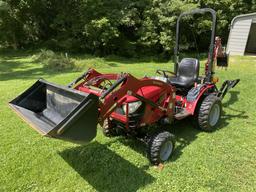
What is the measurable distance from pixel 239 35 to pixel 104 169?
13434 millimetres

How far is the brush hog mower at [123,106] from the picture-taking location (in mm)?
2674

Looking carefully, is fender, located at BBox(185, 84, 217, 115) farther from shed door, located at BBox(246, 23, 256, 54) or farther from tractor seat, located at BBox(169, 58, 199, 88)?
shed door, located at BBox(246, 23, 256, 54)

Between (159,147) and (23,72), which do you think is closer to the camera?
(159,147)

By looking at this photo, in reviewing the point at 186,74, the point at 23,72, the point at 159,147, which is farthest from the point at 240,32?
the point at 159,147

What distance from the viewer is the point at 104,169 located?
3400mm

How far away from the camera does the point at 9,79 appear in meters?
9.20

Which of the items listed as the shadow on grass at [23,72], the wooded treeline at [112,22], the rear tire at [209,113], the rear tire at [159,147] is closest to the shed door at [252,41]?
the wooded treeline at [112,22]

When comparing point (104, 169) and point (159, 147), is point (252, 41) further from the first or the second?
point (104, 169)

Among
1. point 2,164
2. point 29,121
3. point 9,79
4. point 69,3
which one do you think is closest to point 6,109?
point 2,164

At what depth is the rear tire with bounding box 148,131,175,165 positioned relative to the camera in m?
3.37

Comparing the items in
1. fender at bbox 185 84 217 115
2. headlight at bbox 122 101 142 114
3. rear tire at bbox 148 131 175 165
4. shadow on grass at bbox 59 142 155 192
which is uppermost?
headlight at bbox 122 101 142 114

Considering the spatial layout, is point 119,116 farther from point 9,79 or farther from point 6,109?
point 9,79

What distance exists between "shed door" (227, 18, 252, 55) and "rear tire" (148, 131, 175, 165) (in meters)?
12.6

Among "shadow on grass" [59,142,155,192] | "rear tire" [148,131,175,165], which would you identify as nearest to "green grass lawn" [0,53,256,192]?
"shadow on grass" [59,142,155,192]
